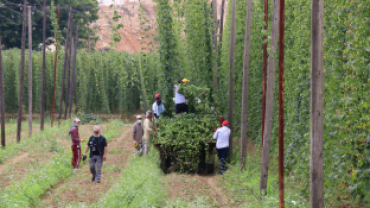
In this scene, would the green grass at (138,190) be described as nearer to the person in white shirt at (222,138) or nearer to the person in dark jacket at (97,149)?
the person in dark jacket at (97,149)

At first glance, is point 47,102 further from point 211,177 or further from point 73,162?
point 211,177

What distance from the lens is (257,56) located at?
13539mm

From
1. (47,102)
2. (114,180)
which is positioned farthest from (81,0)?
(114,180)

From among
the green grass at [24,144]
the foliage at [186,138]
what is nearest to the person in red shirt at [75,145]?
the foliage at [186,138]

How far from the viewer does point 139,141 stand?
14.3 meters

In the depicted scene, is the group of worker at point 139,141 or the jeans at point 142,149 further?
the jeans at point 142,149

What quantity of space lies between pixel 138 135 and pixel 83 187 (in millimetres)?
3876

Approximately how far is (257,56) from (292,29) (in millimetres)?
3300

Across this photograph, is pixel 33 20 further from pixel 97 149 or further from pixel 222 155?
pixel 222 155

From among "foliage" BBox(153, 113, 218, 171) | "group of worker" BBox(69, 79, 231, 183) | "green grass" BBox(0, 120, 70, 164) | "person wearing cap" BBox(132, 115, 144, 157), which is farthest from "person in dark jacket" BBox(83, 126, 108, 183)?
"green grass" BBox(0, 120, 70, 164)

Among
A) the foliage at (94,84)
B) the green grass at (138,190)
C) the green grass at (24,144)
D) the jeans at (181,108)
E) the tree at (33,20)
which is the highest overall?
the tree at (33,20)

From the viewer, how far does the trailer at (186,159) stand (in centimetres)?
1188

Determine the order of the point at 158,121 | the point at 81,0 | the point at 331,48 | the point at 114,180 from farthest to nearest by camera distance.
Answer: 1. the point at 81,0
2. the point at 158,121
3. the point at 114,180
4. the point at 331,48

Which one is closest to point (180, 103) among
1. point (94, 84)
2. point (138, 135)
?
point (138, 135)
